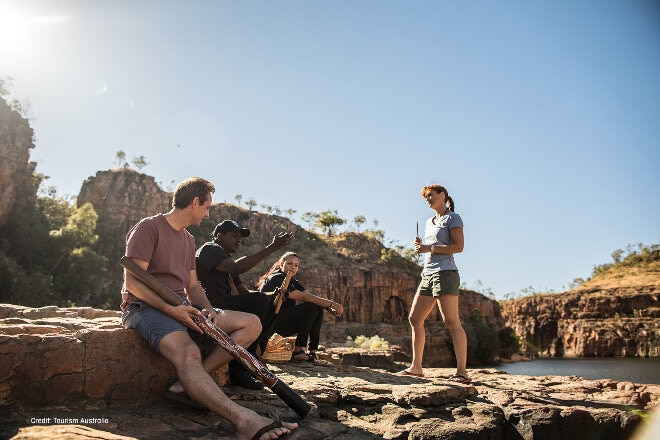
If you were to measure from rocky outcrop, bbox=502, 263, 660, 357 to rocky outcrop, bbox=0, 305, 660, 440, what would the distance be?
171 feet

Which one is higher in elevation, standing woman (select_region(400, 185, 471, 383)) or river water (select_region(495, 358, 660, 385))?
standing woman (select_region(400, 185, 471, 383))

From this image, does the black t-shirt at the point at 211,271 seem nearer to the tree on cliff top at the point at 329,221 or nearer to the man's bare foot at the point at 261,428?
the man's bare foot at the point at 261,428

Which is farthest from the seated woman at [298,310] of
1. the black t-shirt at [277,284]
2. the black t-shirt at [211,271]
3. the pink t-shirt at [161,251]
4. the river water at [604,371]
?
the river water at [604,371]

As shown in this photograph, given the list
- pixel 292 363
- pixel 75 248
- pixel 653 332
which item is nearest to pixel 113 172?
Answer: pixel 75 248

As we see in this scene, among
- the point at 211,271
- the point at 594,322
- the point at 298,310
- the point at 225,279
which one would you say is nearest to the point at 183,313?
the point at 211,271

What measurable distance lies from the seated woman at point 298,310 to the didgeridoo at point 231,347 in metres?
2.78

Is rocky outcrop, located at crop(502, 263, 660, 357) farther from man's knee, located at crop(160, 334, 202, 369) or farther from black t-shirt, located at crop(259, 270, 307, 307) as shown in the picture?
man's knee, located at crop(160, 334, 202, 369)

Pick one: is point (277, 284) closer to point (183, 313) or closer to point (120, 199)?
point (183, 313)

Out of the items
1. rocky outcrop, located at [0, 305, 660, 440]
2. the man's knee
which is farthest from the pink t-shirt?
the man's knee

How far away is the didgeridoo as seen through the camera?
9.58 ft

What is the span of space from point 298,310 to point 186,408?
3.19 meters

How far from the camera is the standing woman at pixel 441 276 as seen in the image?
5.20 meters

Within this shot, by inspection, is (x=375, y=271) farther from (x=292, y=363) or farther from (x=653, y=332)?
(x=292, y=363)

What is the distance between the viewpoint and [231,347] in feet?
9.68
